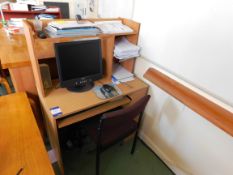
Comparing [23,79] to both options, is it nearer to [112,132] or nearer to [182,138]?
[112,132]

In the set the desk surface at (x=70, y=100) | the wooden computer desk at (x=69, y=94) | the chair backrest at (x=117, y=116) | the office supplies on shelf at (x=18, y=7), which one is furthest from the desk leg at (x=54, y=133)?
the office supplies on shelf at (x=18, y=7)

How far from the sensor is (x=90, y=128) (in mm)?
1446

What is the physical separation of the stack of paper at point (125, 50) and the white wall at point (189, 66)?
9 cm

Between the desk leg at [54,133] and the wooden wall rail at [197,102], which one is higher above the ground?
the wooden wall rail at [197,102]

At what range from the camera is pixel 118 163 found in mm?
1697

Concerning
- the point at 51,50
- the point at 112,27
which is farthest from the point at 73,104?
the point at 112,27

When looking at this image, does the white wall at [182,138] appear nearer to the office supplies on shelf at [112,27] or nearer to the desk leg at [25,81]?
the office supplies on shelf at [112,27]

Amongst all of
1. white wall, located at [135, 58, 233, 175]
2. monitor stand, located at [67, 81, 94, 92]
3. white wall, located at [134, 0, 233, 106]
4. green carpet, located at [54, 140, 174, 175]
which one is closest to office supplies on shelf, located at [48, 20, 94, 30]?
monitor stand, located at [67, 81, 94, 92]

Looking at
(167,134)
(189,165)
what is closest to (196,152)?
(189,165)

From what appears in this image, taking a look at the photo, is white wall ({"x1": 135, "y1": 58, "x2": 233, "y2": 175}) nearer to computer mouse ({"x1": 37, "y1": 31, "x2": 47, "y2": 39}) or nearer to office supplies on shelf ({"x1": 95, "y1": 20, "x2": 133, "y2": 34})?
office supplies on shelf ({"x1": 95, "y1": 20, "x2": 133, "y2": 34})

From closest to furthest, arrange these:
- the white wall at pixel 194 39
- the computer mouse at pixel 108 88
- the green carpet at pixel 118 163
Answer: the white wall at pixel 194 39 → the computer mouse at pixel 108 88 → the green carpet at pixel 118 163

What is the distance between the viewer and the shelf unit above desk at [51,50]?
1.12m

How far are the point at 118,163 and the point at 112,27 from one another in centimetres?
135

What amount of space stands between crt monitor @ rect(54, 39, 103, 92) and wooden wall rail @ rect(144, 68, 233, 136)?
1.67 ft
